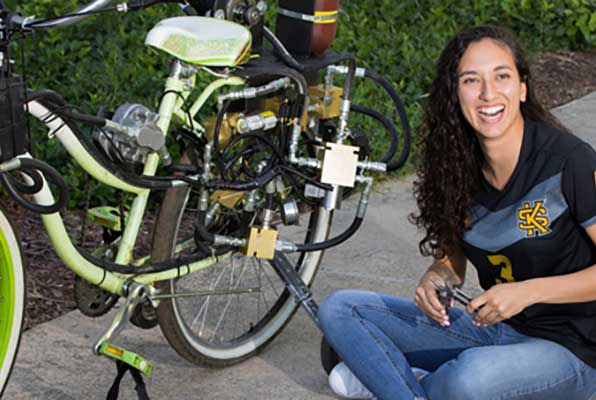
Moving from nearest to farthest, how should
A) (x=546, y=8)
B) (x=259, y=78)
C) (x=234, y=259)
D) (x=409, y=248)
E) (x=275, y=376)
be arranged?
(x=259, y=78), (x=275, y=376), (x=234, y=259), (x=409, y=248), (x=546, y=8)

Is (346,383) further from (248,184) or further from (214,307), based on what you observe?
(214,307)

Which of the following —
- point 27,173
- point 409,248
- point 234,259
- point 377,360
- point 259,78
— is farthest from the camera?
point 409,248

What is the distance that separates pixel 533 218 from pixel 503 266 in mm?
195

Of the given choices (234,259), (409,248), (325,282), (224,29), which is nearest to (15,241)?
(224,29)

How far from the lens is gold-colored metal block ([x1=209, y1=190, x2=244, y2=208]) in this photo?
3578 millimetres

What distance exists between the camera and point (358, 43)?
276 inches

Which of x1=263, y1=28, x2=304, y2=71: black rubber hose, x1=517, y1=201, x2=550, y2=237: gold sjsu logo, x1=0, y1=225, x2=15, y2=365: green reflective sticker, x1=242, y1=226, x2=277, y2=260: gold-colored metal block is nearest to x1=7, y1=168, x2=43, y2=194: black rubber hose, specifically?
x1=0, y1=225, x2=15, y2=365: green reflective sticker

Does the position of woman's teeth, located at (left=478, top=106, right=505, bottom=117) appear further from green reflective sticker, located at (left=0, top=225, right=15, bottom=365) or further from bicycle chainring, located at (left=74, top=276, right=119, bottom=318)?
green reflective sticker, located at (left=0, top=225, right=15, bottom=365)

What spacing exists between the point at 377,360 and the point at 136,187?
820 mm

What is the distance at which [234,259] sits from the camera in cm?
432

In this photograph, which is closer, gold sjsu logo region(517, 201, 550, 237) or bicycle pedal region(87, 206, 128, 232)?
gold sjsu logo region(517, 201, 550, 237)

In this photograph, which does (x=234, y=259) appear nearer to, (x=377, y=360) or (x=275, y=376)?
(x=275, y=376)

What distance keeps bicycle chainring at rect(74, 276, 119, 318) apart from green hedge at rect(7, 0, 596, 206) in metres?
1.27

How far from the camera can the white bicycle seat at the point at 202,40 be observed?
3.24 m
